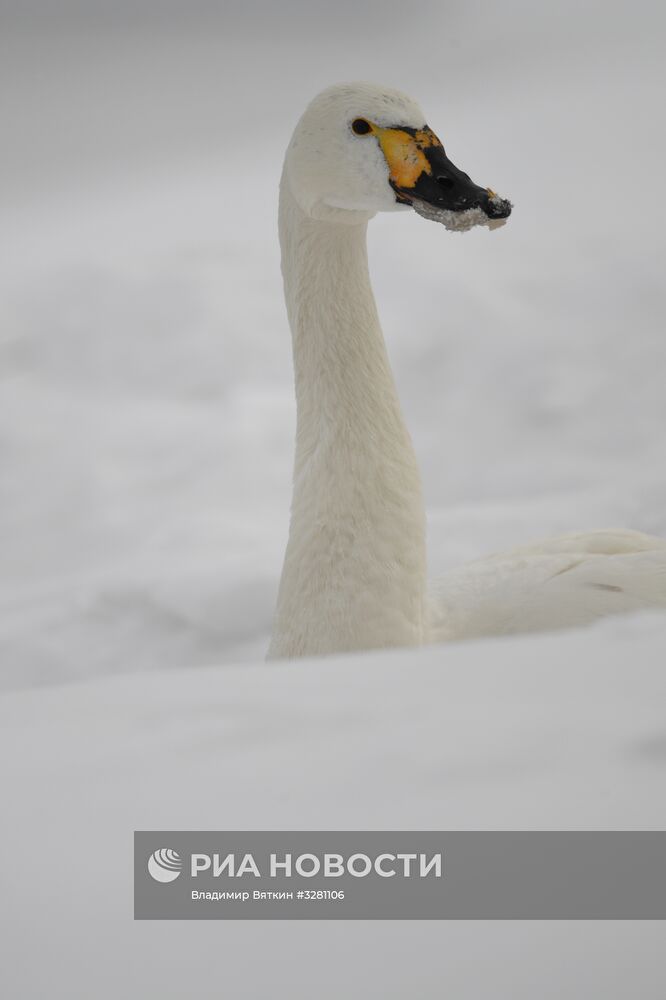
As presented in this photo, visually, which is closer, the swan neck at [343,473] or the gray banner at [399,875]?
the gray banner at [399,875]

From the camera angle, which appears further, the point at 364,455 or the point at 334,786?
the point at 364,455

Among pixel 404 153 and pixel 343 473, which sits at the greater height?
pixel 404 153

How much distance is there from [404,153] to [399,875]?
3.33ft

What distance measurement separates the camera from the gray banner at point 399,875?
1.38ft

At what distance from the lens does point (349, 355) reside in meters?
1.45

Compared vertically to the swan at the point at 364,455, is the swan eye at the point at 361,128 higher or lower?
higher

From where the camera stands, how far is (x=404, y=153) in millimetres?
1332

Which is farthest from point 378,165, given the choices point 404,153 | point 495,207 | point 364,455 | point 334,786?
point 334,786

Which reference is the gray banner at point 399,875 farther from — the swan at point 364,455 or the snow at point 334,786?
the swan at point 364,455

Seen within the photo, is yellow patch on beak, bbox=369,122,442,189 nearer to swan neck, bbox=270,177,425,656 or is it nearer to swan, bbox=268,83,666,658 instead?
swan, bbox=268,83,666,658

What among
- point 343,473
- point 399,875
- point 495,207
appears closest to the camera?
point 399,875

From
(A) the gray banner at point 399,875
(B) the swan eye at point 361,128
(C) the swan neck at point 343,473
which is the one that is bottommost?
(A) the gray banner at point 399,875

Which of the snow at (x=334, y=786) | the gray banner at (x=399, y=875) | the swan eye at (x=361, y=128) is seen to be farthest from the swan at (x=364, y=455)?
the gray banner at (x=399, y=875)

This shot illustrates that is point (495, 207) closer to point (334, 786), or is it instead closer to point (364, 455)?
point (364, 455)
